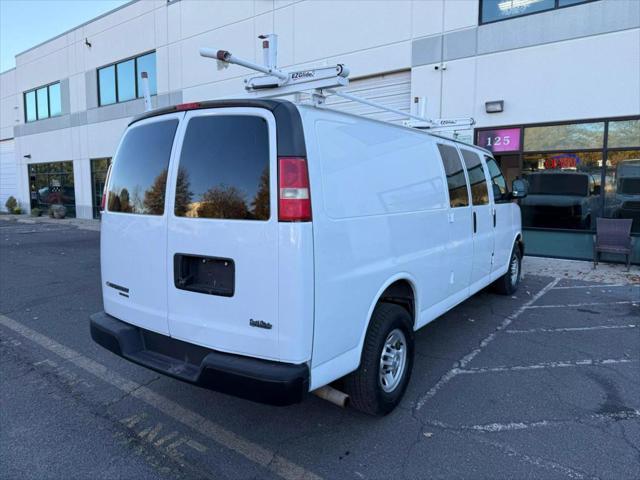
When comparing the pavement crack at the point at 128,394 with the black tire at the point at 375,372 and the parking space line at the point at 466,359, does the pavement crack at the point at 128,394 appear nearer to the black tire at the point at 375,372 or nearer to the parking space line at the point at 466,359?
the black tire at the point at 375,372

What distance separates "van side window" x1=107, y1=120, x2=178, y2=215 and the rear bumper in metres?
0.89

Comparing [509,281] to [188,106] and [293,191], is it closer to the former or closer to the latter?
[293,191]

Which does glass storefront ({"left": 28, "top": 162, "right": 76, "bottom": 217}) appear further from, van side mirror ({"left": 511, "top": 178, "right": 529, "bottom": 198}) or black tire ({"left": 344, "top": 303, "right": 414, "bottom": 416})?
black tire ({"left": 344, "top": 303, "right": 414, "bottom": 416})

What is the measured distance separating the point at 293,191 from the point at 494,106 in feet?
29.5

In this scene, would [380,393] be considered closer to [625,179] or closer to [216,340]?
[216,340]

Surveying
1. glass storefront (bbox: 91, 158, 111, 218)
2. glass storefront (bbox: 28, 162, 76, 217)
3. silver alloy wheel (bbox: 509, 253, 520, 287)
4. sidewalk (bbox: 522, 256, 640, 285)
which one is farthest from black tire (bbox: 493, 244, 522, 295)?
glass storefront (bbox: 28, 162, 76, 217)

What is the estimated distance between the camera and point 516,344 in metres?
4.87

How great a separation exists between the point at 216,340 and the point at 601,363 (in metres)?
3.72

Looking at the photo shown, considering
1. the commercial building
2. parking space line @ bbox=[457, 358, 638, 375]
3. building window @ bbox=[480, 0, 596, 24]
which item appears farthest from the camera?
building window @ bbox=[480, 0, 596, 24]

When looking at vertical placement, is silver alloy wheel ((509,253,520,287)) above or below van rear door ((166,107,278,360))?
below

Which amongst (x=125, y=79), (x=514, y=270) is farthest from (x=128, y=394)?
(x=125, y=79)

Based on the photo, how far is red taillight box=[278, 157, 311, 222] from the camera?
2488mm

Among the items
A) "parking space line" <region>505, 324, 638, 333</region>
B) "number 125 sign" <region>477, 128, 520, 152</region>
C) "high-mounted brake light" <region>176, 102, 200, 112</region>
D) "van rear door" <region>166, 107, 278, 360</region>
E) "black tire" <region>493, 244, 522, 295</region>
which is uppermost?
"number 125 sign" <region>477, 128, 520, 152</region>

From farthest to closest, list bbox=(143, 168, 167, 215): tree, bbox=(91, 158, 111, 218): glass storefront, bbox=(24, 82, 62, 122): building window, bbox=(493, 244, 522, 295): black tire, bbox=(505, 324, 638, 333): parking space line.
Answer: bbox=(24, 82, 62, 122): building window < bbox=(91, 158, 111, 218): glass storefront < bbox=(493, 244, 522, 295): black tire < bbox=(505, 324, 638, 333): parking space line < bbox=(143, 168, 167, 215): tree
